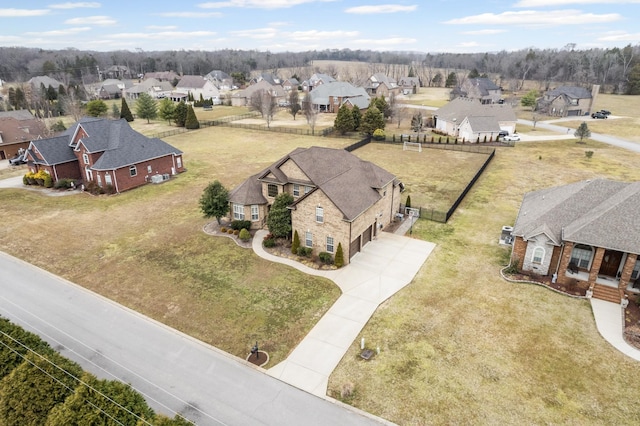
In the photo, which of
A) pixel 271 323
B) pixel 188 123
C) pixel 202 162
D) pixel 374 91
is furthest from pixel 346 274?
pixel 374 91

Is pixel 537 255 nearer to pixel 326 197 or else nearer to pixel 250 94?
pixel 326 197

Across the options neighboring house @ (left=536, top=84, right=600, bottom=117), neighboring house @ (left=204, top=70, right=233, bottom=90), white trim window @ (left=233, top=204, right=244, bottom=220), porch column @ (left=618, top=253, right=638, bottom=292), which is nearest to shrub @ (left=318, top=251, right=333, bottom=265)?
white trim window @ (left=233, top=204, right=244, bottom=220)

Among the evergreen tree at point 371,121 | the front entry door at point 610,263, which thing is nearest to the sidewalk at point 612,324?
the front entry door at point 610,263

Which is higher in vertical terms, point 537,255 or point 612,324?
point 537,255

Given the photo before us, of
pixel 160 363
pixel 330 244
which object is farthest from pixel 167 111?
pixel 160 363

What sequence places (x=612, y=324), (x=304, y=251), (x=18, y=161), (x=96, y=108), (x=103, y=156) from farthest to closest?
(x=96, y=108) → (x=18, y=161) → (x=103, y=156) → (x=304, y=251) → (x=612, y=324)

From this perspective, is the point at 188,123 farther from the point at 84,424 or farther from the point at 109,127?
the point at 84,424

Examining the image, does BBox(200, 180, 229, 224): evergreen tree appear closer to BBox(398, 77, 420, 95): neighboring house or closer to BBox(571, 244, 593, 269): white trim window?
BBox(571, 244, 593, 269): white trim window
